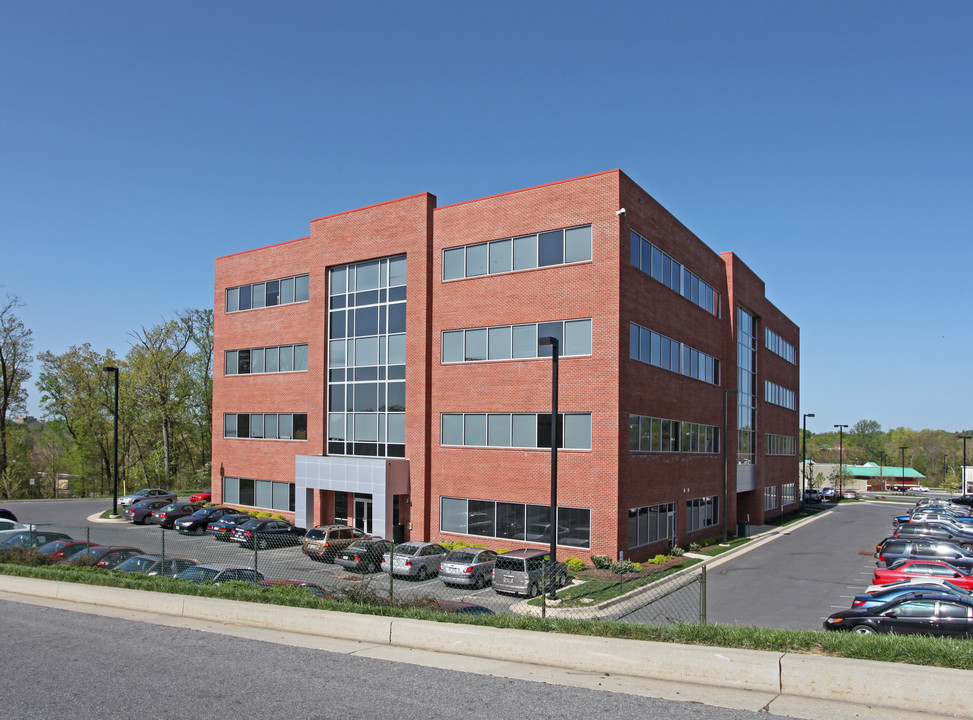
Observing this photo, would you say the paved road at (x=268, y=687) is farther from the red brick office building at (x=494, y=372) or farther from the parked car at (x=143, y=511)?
the parked car at (x=143, y=511)

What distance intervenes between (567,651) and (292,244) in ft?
118

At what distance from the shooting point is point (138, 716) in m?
6.94

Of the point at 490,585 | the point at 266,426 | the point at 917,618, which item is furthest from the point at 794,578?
the point at 266,426

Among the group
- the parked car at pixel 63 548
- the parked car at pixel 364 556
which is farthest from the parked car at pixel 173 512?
the parked car at pixel 364 556

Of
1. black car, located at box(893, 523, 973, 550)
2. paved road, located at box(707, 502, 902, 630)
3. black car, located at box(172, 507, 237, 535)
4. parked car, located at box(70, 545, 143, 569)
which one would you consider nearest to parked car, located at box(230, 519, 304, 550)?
black car, located at box(172, 507, 237, 535)

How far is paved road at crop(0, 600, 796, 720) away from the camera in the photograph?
686 cm

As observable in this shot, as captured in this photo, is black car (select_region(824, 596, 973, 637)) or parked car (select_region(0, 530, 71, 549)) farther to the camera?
parked car (select_region(0, 530, 71, 549))

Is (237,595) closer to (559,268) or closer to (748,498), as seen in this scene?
(559,268)

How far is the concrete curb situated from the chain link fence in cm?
256

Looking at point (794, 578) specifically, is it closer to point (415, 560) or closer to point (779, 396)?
point (415, 560)

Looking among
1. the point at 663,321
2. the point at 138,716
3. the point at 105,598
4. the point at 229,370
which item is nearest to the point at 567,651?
the point at 138,716

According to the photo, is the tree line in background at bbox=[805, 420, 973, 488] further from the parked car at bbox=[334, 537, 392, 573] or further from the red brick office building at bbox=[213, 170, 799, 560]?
the parked car at bbox=[334, 537, 392, 573]

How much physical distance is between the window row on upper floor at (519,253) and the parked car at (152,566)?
1791 cm

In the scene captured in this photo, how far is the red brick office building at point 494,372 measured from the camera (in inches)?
1110
